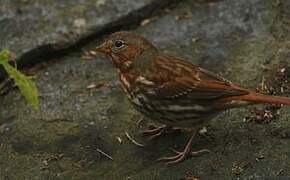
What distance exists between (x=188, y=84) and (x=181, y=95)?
86mm

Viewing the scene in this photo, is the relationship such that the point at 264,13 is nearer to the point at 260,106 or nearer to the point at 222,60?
the point at 222,60

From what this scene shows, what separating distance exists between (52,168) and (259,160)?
4.56 ft

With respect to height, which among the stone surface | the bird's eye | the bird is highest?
the bird's eye

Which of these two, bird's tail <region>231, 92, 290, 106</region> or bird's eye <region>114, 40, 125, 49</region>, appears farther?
bird's eye <region>114, 40, 125, 49</region>

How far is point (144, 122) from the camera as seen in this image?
569 cm

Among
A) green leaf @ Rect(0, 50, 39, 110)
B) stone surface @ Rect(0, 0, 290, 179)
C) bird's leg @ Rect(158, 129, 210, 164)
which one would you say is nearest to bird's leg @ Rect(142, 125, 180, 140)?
stone surface @ Rect(0, 0, 290, 179)

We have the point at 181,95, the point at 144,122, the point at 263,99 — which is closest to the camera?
the point at 263,99

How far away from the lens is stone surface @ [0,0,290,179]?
5133mm

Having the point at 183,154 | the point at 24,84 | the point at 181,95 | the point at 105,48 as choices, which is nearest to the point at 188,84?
the point at 181,95

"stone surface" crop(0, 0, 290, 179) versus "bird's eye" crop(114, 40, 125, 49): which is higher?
"bird's eye" crop(114, 40, 125, 49)

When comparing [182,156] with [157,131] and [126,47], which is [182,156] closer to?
[157,131]

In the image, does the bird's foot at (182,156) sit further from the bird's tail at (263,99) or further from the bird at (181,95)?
the bird's tail at (263,99)

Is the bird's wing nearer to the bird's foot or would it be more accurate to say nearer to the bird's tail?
the bird's tail

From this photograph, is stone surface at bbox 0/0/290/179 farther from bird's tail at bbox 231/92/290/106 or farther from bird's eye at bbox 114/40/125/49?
bird's eye at bbox 114/40/125/49
